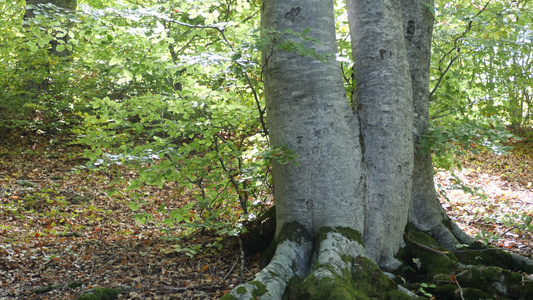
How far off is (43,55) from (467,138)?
344 inches

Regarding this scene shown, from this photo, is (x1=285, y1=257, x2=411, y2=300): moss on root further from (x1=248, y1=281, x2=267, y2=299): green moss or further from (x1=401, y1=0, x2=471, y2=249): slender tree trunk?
(x1=401, y1=0, x2=471, y2=249): slender tree trunk

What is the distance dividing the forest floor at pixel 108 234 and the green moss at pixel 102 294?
8cm

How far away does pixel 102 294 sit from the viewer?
306cm

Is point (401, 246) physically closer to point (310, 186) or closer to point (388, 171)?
point (388, 171)

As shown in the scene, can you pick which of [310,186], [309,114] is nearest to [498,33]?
[309,114]

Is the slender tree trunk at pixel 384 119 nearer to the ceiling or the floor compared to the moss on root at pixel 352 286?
nearer to the ceiling

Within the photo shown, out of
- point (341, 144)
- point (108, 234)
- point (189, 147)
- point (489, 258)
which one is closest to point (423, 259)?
point (489, 258)

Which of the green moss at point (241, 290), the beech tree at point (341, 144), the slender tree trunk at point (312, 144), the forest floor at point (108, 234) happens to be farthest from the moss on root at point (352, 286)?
the forest floor at point (108, 234)

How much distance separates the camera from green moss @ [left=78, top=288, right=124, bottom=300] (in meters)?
2.85

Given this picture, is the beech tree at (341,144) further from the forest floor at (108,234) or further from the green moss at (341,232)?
the forest floor at (108,234)

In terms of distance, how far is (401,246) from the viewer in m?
3.63

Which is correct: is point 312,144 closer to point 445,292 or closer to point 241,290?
point 241,290

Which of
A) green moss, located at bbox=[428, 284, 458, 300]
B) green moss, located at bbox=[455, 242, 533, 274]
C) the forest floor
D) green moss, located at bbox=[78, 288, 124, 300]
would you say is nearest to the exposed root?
the forest floor

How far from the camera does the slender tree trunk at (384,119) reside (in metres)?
3.32
